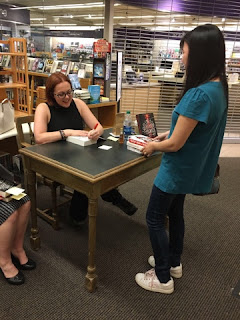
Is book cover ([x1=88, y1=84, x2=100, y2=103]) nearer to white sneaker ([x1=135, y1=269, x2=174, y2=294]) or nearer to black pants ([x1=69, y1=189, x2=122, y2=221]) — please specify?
black pants ([x1=69, y1=189, x2=122, y2=221])

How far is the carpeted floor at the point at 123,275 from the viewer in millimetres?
1634

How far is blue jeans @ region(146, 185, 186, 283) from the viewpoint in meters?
1.55

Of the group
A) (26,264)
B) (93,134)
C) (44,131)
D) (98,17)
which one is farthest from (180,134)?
(98,17)

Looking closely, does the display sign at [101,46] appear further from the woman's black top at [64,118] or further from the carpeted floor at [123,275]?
the carpeted floor at [123,275]

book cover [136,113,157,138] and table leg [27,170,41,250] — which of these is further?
book cover [136,113,157,138]

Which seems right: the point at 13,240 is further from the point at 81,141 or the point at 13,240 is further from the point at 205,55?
the point at 205,55

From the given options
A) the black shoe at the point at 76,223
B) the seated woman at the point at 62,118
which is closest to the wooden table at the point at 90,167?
the seated woman at the point at 62,118

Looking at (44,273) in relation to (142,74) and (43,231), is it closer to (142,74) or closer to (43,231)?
(43,231)

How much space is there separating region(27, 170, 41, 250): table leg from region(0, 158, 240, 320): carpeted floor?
7cm

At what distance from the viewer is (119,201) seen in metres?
2.52

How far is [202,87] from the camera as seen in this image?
50.3 inches

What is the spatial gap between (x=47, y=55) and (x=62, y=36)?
159 cm

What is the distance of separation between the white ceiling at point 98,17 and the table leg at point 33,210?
3.27m

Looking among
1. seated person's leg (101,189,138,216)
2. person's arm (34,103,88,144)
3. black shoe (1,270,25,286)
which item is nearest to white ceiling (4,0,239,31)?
person's arm (34,103,88,144)
